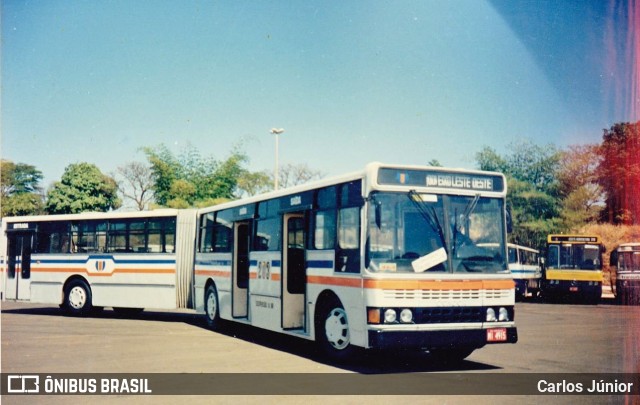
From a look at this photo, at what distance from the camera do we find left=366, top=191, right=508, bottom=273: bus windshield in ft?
29.3

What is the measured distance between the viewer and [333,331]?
9953 millimetres

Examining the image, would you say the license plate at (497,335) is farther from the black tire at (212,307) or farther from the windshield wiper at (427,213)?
the black tire at (212,307)

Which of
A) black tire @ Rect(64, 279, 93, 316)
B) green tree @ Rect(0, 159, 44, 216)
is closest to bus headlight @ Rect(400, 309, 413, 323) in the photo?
black tire @ Rect(64, 279, 93, 316)

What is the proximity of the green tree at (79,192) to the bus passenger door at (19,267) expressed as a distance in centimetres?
3065

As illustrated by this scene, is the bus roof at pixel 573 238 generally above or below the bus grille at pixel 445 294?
above

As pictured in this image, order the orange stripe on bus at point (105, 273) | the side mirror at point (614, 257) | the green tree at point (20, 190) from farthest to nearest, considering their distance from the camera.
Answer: the green tree at point (20, 190) < the side mirror at point (614, 257) < the orange stripe on bus at point (105, 273)

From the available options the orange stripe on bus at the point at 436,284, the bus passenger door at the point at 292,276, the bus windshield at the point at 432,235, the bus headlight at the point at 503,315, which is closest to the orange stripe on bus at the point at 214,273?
the bus passenger door at the point at 292,276

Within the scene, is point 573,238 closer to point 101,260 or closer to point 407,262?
point 101,260

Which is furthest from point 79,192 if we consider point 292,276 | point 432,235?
point 432,235

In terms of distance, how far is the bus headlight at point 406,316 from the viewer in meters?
8.73

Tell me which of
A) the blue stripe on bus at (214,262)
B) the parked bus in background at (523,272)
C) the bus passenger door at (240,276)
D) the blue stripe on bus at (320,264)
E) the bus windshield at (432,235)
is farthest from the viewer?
the parked bus in background at (523,272)

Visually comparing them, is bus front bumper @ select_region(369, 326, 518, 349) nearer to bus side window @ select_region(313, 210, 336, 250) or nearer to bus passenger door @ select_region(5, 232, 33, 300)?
bus side window @ select_region(313, 210, 336, 250)

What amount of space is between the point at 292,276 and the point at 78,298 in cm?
931

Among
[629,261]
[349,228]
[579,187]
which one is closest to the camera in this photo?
[349,228]
